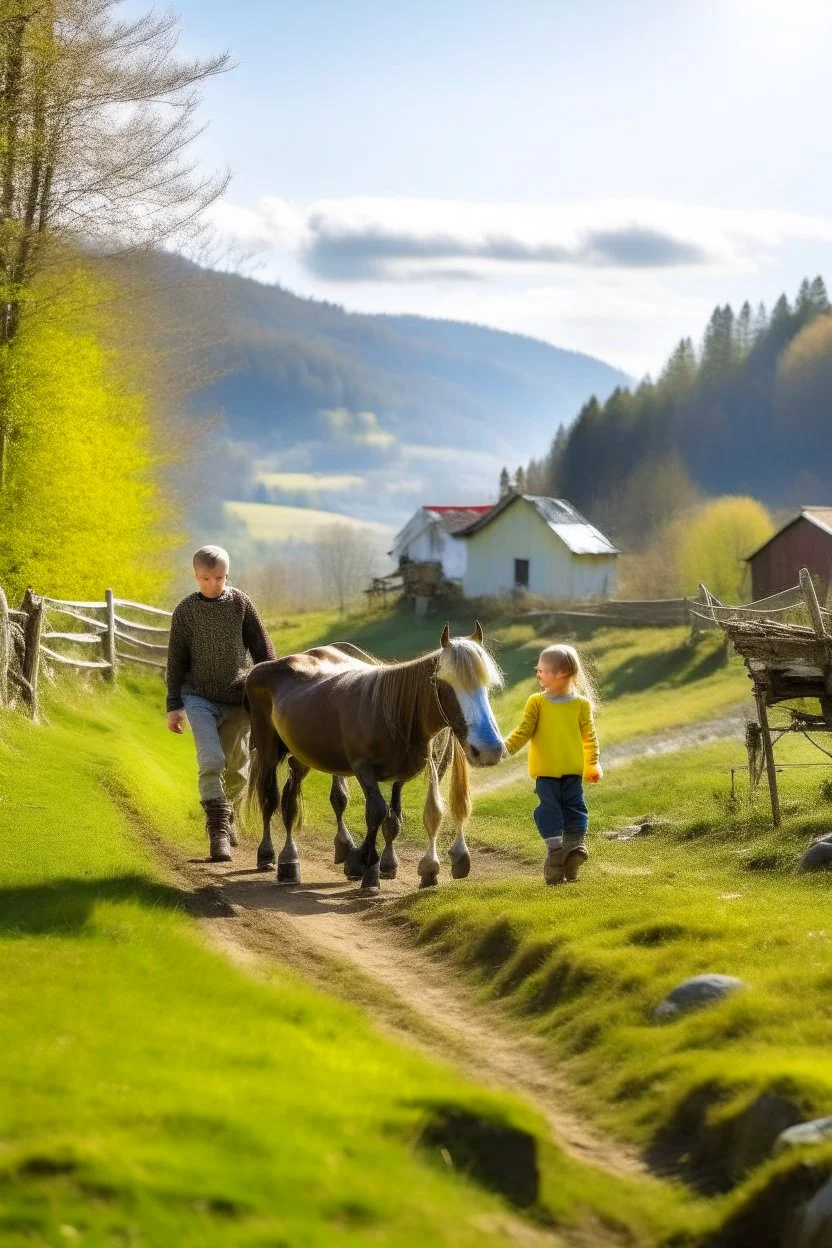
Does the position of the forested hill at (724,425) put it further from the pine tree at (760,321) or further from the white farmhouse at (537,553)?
the white farmhouse at (537,553)

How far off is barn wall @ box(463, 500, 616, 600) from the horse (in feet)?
179

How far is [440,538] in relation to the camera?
73812mm

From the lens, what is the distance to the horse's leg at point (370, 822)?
11.2 metres

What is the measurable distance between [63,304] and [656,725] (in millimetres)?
15793

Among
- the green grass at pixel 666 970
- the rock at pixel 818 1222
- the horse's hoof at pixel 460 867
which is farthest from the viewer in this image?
the horse's hoof at pixel 460 867

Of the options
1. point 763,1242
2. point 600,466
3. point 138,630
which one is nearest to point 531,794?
point 138,630

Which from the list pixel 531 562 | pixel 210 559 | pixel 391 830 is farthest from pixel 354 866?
pixel 531 562

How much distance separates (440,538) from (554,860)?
63550 millimetres

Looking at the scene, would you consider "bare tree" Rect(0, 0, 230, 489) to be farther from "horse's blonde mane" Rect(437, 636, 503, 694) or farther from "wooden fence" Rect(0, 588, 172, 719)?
"horse's blonde mane" Rect(437, 636, 503, 694)

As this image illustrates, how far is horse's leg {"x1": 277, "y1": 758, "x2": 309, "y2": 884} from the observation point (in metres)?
11.8

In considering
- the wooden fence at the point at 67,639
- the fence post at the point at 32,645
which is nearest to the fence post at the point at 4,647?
the wooden fence at the point at 67,639

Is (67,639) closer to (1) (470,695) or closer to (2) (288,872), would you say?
(2) (288,872)

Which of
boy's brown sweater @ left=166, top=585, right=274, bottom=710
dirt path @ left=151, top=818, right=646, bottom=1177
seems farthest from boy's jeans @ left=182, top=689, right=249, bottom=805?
dirt path @ left=151, top=818, right=646, bottom=1177

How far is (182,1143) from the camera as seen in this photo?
4961mm
